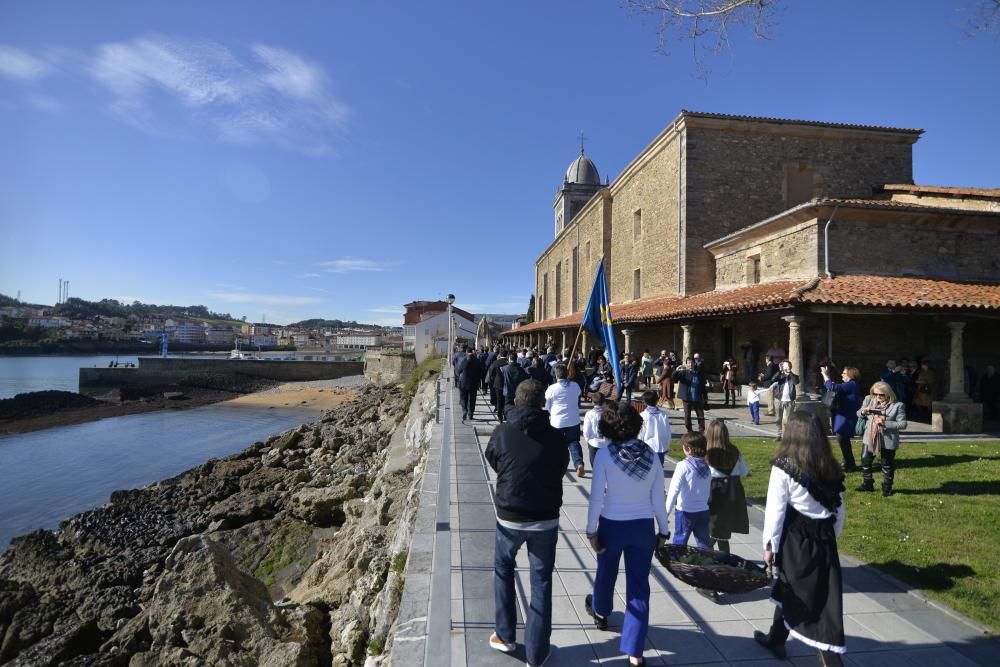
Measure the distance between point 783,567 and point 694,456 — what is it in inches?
52.5

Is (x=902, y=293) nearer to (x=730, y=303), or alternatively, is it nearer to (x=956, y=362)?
(x=956, y=362)

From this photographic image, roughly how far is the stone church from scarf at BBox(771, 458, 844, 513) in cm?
1000

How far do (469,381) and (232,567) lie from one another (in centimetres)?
664

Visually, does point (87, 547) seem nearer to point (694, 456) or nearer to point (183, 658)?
point (183, 658)

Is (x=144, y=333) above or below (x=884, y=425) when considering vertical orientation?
above

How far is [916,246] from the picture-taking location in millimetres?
15172

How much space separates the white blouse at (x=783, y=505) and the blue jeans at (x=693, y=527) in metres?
1.32

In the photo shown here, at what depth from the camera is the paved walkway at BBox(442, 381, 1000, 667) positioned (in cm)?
348

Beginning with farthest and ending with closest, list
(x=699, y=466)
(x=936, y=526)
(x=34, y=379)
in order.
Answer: (x=34, y=379) < (x=936, y=526) < (x=699, y=466)

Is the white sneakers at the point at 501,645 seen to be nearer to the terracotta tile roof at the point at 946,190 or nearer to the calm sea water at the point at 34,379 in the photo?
the terracotta tile roof at the point at 946,190

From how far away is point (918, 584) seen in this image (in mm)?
4582

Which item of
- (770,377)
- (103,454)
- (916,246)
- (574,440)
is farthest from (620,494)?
(103,454)

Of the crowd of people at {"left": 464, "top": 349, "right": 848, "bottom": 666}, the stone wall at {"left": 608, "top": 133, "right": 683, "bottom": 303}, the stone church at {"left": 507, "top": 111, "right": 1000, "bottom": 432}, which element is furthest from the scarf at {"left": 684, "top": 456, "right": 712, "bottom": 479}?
the stone wall at {"left": 608, "top": 133, "right": 683, "bottom": 303}

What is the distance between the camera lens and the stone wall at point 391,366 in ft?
162
